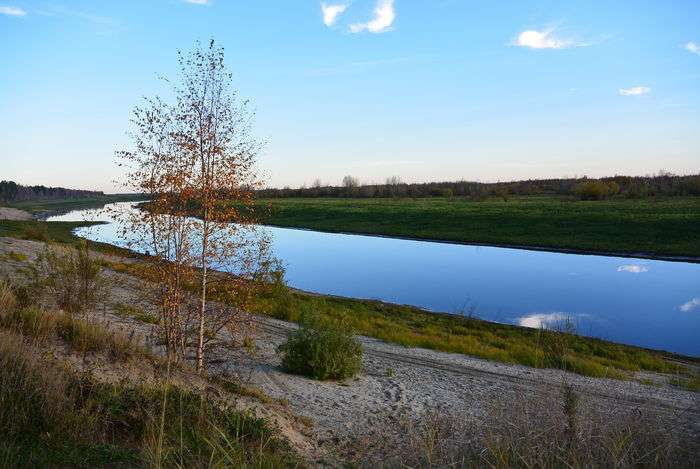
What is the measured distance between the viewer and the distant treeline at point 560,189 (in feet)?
212

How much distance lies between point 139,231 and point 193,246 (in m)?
0.89

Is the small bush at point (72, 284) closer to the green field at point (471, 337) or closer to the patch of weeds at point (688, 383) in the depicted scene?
the green field at point (471, 337)

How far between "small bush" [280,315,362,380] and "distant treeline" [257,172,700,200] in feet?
10.2

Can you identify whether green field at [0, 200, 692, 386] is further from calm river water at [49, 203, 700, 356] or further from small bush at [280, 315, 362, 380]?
calm river water at [49, 203, 700, 356]

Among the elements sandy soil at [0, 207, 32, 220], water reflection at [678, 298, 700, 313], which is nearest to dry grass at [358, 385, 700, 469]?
water reflection at [678, 298, 700, 313]

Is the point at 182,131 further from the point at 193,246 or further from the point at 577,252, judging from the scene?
the point at 577,252

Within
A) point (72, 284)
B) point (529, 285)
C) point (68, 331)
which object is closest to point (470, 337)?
point (72, 284)

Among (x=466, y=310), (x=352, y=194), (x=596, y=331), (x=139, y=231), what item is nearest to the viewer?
(x=139, y=231)

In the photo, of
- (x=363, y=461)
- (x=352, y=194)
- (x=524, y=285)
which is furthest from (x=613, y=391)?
(x=352, y=194)

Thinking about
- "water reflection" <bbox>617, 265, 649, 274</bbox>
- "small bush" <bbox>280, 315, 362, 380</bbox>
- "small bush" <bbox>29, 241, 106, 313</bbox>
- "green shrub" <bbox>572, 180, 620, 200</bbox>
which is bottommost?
"water reflection" <bbox>617, 265, 649, 274</bbox>

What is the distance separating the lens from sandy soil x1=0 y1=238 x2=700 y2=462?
9.02 m

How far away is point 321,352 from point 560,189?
283 feet

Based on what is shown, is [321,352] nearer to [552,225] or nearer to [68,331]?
[68,331]

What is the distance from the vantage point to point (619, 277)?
93.6 feet
